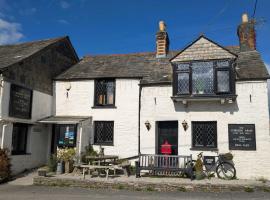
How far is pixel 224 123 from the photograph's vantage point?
14.4 metres

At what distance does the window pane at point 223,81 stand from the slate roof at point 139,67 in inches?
23.6

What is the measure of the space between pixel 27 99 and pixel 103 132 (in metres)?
Answer: 4.31

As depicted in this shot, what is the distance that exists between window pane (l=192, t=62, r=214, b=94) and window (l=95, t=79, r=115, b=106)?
4670 mm

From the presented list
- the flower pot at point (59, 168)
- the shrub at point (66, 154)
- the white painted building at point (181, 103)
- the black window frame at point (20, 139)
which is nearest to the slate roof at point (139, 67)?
the white painted building at point (181, 103)

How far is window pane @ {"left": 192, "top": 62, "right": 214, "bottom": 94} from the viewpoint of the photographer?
47.4 feet

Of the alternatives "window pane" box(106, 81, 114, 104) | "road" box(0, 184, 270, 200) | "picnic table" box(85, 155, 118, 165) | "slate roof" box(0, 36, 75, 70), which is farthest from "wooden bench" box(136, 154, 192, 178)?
"slate roof" box(0, 36, 75, 70)

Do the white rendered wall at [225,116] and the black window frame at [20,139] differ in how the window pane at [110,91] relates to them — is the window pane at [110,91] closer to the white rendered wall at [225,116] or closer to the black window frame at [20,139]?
the white rendered wall at [225,116]

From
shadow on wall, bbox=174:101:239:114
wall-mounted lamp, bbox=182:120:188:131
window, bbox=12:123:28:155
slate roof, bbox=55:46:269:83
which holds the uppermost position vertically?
slate roof, bbox=55:46:269:83

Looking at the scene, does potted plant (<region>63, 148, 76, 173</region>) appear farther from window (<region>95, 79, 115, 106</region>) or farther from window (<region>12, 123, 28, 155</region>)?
window (<region>95, 79, 115, 106</region>)

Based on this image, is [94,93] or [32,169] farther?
[94,93]

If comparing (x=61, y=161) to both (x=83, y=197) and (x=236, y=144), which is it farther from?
(x=236, y=144)

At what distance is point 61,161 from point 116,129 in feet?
11.1

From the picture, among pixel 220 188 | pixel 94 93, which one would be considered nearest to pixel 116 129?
pixel 94 93

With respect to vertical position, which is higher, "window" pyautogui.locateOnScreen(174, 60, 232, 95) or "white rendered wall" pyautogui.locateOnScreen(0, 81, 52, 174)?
"window" pyautogui.locateOnScreen(174, 60, 232, 95)
